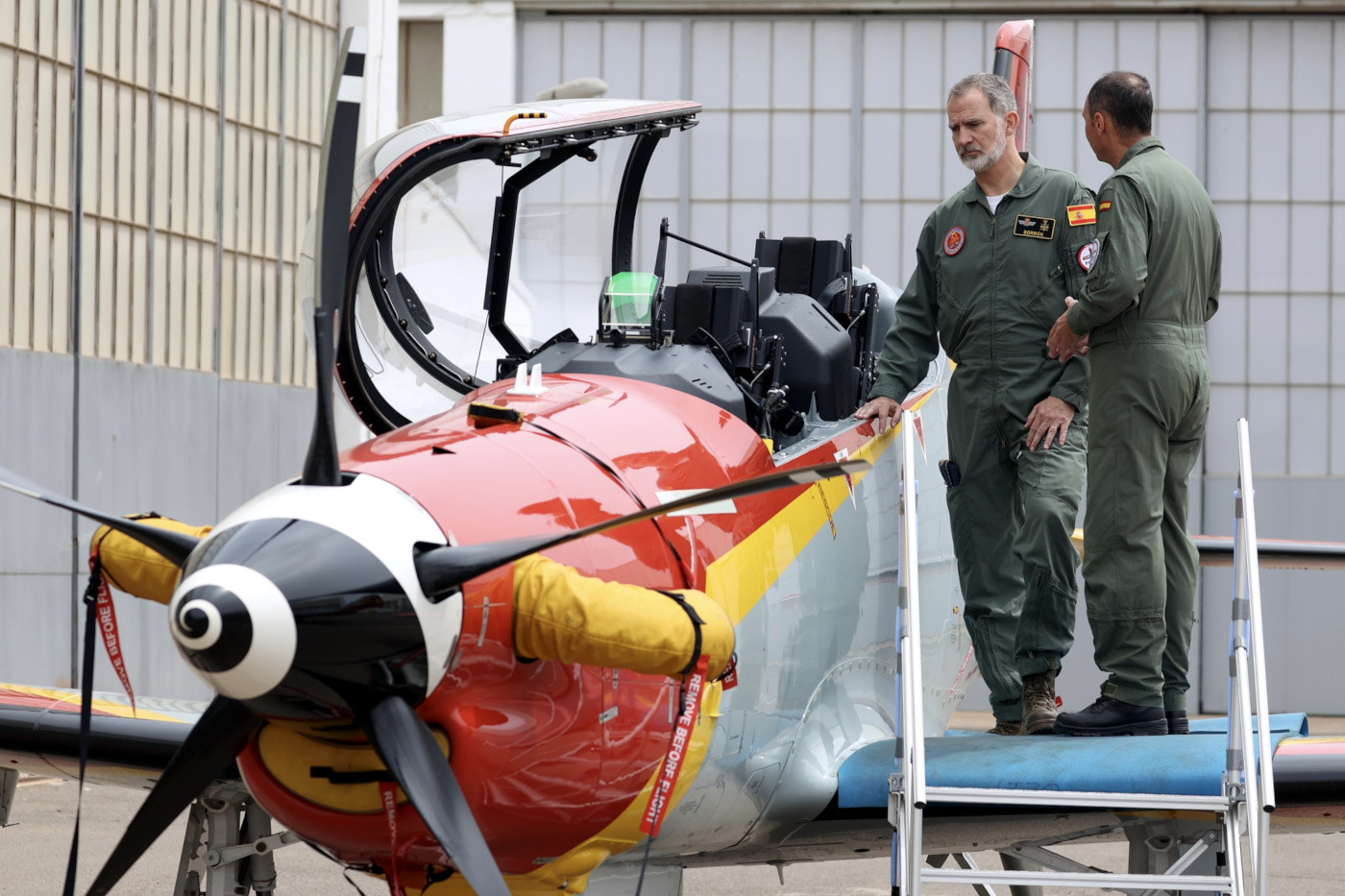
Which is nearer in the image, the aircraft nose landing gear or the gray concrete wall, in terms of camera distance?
the aircraft nose landing gear

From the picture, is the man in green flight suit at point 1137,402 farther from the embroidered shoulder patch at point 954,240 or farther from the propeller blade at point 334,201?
the propeller blade at point 334,201

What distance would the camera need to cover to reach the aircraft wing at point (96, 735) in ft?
18.6

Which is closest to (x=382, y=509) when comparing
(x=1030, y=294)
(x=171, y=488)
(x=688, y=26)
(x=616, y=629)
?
(x=616, y=629)

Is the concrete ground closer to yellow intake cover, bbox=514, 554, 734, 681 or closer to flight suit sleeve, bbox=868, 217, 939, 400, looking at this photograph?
flight suit sleeve, bbox=868, 217, 939, 400

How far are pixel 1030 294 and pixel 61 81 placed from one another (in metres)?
8.28

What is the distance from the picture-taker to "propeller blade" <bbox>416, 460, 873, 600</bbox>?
10.8 ft

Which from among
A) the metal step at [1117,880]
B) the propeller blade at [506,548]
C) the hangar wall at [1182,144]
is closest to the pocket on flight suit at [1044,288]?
the metal step at [1117,880]

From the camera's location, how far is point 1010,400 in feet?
18.1

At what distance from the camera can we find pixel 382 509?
11.1 ft

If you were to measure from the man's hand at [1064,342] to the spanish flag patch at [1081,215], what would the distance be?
0.28m

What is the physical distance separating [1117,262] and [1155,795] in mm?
1552

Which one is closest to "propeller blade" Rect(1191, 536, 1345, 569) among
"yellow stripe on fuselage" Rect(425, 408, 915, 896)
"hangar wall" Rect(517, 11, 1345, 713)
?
"yellow stripe on fuselage" Rect(425, 408, 915, 896)

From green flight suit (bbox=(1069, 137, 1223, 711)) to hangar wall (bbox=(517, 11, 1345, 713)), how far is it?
10.9 metres

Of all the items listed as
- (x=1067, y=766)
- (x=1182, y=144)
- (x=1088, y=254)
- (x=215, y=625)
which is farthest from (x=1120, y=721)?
(x=1182, y=144)
